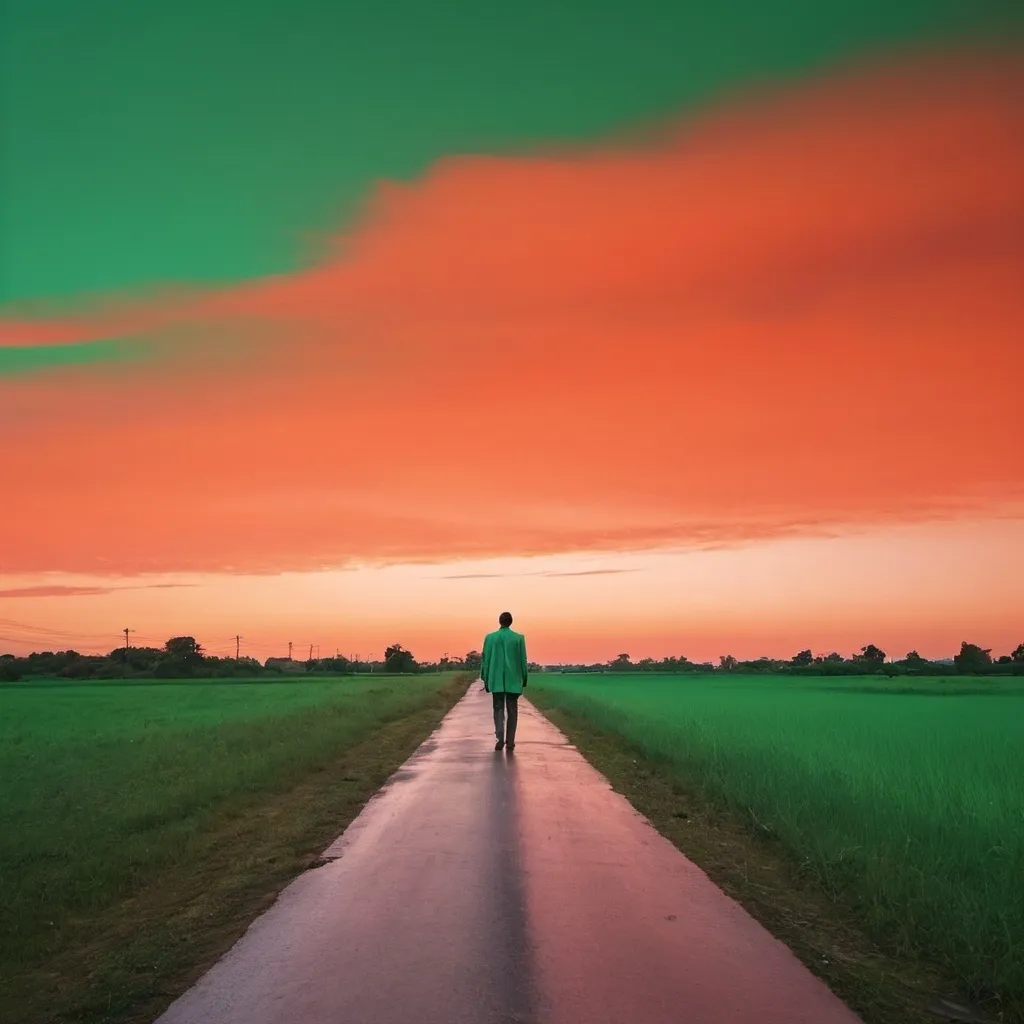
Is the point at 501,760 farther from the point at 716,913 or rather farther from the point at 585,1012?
the point at 585,1012

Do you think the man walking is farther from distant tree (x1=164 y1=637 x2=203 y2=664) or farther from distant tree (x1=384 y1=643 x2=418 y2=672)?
distant tree (x1=384 y1=643 x2=418 y2=672)

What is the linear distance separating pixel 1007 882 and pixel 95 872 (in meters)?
8.50

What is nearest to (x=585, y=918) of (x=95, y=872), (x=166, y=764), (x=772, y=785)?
(x=95, y=872)

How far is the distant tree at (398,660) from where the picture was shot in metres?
192

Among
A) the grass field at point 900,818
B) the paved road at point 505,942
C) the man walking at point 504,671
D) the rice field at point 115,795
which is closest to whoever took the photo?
the paved road at point 505,942

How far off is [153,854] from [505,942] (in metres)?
5.46

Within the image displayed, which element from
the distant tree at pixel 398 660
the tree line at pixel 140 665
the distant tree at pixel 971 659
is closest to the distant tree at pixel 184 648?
the tree line at pixel 140 665

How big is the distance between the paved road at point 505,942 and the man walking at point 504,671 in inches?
294

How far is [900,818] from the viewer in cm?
977

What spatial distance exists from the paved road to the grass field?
117cm

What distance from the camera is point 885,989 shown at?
216 inches

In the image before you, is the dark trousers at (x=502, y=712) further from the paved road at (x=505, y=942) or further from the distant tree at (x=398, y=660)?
the distant tree at (x=398, y=660)

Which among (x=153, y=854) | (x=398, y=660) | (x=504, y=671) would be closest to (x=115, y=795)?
(x=153, y=854)

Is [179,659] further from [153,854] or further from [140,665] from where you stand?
[153,854]
